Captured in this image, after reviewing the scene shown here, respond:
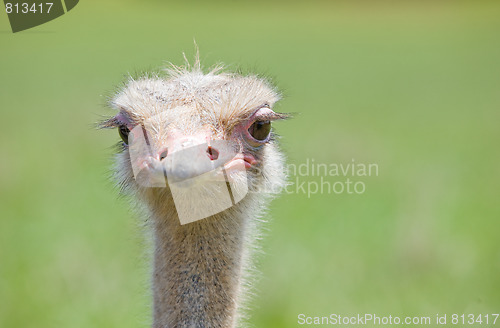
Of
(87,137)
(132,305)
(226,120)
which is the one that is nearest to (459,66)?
(87,137)

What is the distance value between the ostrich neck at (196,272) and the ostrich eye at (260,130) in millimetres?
265

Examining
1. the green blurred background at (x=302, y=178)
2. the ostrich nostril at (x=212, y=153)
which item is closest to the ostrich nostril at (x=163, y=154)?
the ostrich nostril at (x=212, y=153)

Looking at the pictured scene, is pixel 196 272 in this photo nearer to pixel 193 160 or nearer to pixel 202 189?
pixel 202 189

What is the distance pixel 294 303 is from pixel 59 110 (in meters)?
5.40

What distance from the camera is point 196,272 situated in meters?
2.46

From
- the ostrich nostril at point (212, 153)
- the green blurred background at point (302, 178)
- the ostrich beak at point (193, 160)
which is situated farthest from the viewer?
the green blurred background at point (302, 178)

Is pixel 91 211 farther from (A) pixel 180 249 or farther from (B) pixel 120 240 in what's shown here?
(A) pixel 180 249

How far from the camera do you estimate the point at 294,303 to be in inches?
183

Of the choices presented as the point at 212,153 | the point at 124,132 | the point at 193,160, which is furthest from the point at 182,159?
the point at 124,132

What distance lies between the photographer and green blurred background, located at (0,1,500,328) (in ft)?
15.3

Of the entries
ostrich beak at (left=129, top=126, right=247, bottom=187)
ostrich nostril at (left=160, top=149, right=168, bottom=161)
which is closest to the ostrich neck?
ostrich beak at (left=129, top=126, right=247, bottom=187)

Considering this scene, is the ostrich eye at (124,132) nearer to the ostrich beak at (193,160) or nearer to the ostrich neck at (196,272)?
the ostrich neck at (196,272)

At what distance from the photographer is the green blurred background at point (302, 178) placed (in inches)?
183

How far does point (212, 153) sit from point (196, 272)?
18.5 inches
